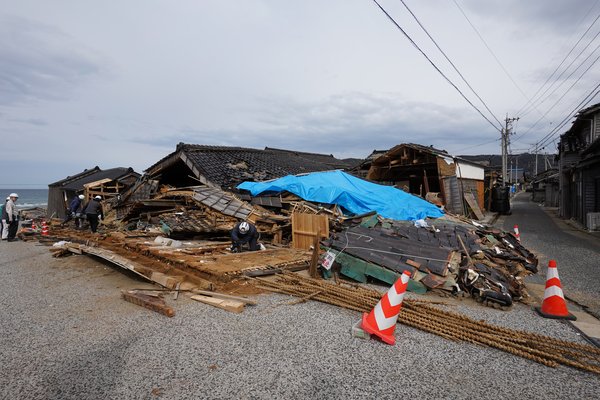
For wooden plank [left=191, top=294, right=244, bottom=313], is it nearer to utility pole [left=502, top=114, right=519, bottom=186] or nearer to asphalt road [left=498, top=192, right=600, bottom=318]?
asphalt road [left=498, top=192, right=600, bottom=318]

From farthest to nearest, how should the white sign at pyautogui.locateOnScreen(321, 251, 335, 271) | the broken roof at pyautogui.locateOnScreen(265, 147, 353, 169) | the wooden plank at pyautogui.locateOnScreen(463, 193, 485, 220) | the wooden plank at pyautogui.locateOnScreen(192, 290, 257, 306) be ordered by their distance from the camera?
1. the broken roof at pyautogui.locateOnScreen(265, 147, 353, 169)
2. the wooden plank at pyautogui.locateOnScreen(463, 193, 485, 220)
3. the white sign at pyautogui.locateOnScreen(321, 251, 335, 271)
4. the wooden plank at pyautogui.locateOnScreen(192, 290, 257, 306)

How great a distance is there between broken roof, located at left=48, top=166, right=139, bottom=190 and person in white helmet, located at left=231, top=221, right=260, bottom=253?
16.7 m

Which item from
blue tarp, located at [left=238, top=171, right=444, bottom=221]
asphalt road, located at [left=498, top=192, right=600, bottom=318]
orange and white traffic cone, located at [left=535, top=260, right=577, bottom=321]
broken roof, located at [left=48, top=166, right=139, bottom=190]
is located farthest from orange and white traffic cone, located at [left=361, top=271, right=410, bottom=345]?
broken roof, located at [left=48, top=166, right=139, bottom=190]

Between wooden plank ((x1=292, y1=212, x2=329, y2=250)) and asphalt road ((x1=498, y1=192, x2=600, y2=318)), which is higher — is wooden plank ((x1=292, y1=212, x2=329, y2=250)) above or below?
above

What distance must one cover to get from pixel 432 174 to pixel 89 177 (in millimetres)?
22620

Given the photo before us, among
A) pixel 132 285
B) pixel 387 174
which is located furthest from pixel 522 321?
pixel 387 174

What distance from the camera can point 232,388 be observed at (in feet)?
9.71

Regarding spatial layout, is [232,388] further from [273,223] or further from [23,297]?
[273,223]

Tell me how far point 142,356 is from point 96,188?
19666mm

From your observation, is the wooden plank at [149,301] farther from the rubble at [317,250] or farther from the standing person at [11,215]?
the standing person at [11,215]

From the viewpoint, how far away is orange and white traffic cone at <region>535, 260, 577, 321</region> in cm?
476

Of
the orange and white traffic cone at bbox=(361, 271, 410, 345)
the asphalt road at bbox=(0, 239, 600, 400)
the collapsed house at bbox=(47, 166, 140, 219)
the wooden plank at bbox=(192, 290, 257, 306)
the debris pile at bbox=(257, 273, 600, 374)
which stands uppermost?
the collapsed house at bbox=(47, 166, 140, 219)

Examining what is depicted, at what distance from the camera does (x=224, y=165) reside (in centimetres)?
1478

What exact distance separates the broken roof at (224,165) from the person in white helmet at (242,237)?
15.8 feet
